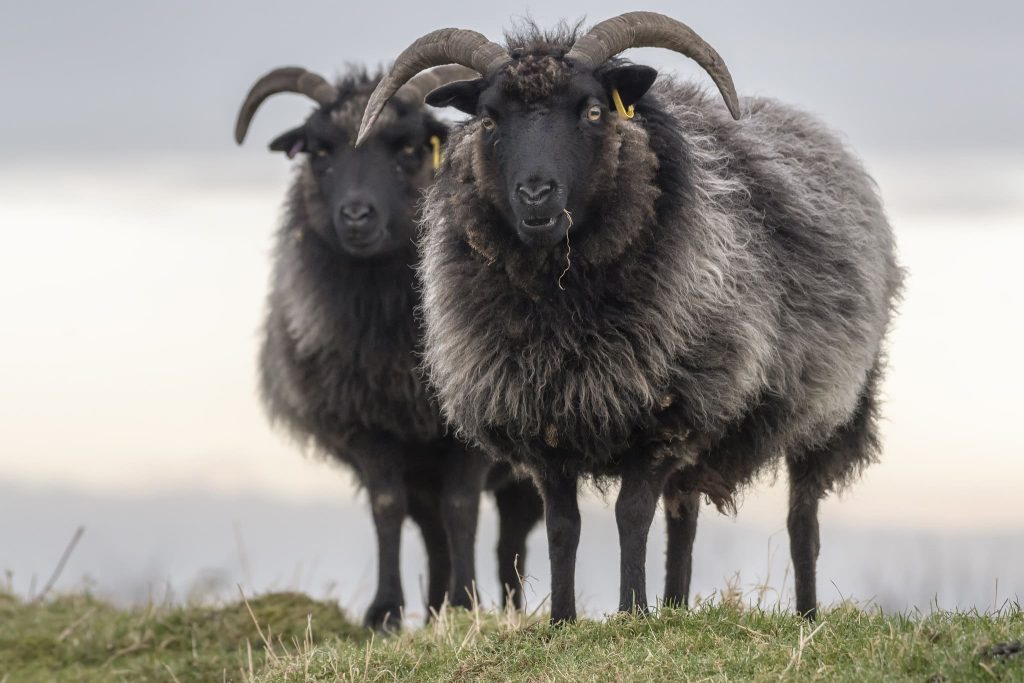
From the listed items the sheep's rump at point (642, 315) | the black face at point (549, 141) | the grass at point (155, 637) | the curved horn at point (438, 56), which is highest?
the curved horn at point (438, 56)

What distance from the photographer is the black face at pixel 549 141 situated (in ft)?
25.2

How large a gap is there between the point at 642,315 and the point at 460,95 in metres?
1.71

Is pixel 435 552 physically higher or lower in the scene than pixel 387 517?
lower

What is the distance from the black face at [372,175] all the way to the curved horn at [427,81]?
0.56ft

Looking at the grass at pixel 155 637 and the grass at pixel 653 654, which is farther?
the grass at pixel 155 637

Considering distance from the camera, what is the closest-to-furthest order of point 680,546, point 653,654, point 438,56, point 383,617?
1. point 653,654
2. point 438,56
3. point 680,546
4. point 383,617

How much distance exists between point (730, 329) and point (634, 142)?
47.1 inches

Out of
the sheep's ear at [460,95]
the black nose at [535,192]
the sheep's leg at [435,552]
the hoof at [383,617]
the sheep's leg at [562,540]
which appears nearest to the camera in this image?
the black nose at [535,192]

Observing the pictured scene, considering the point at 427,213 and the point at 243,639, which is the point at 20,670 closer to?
the point at 243,639

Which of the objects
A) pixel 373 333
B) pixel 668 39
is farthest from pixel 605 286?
pixel 373 333

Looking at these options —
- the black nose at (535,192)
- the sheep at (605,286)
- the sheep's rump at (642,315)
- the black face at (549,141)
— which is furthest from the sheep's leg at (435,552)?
the black nose at (535,192)

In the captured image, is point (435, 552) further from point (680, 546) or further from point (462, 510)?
point (680, 546)

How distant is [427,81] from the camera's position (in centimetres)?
1259

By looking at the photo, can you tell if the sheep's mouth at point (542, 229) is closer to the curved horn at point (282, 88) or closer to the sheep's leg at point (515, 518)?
the sheep's leg at point (515, 518)
